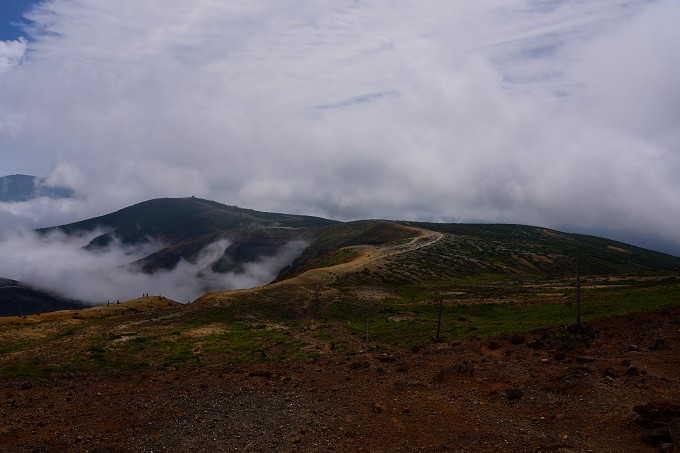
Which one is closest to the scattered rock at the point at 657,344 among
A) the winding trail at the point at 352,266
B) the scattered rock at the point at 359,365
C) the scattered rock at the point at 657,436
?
the scattered rock at the point at 657,436

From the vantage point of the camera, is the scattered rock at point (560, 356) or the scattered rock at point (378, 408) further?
the scattered rock at point (560, 356)

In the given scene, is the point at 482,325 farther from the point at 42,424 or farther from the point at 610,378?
the point at 42,424

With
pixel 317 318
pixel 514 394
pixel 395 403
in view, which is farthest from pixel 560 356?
pixel 317 318

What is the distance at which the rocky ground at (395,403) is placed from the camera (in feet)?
53.4

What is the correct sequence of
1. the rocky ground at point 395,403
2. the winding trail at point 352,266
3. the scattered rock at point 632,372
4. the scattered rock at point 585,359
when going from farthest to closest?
1. the winding trail at point 352,266
2. the scattered rock at point 585,359
3. the scattered rock at point 632,372
4. the rocky ground at point 395,403

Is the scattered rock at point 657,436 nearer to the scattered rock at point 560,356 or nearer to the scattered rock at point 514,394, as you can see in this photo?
the scattered rock at point 514,394

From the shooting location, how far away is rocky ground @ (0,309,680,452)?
1627 cm

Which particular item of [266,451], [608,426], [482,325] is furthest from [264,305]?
[608,426]

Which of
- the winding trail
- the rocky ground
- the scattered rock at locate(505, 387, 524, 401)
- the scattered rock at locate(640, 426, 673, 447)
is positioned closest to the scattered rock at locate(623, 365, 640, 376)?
the rocky ground

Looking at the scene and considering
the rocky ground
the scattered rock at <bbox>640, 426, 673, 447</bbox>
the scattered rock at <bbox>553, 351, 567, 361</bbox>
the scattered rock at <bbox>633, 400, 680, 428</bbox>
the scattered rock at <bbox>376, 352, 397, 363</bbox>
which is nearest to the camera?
Answer: the scattered rock at <bbox>640, 426, 673, 447</bbox>

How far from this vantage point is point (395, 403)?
65.6 feet

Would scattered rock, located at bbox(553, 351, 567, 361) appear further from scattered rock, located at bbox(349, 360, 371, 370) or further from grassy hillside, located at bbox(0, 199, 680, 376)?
scattered rock, located at bbox(349, 360, 371, 370)

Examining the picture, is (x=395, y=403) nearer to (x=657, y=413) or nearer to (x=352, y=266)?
(x=657, y=413)

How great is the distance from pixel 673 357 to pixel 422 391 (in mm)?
12773
